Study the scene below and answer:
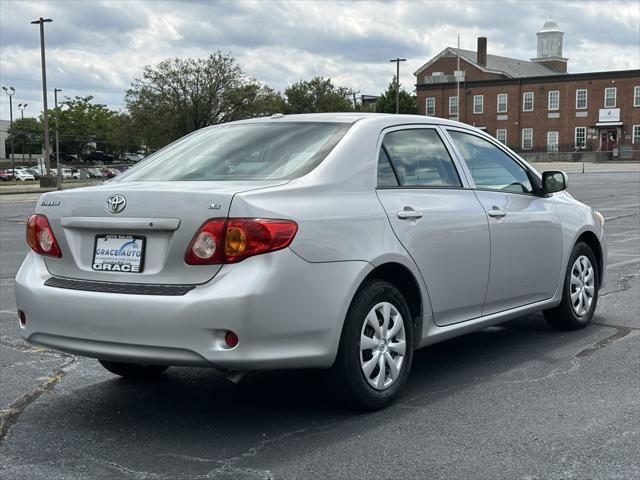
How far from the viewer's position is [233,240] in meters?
3.95

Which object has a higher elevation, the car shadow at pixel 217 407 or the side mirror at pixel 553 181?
the side mirror at pixel 553 181

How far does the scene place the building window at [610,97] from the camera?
233 feet

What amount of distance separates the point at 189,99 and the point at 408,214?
6163cm

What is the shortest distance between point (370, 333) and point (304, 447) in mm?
763

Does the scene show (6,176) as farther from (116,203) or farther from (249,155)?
(116,203)

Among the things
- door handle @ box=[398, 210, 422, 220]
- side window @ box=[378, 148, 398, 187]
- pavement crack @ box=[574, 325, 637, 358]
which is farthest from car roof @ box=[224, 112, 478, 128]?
pavement crack @ box=[574, 325, 637, 358]

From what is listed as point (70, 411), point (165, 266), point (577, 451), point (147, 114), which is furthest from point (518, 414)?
point (147, 114)

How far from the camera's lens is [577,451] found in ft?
12.9

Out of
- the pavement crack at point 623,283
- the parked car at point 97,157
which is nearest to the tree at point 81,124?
the parked car at point 97,157

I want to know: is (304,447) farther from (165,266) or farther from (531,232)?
(531,232)

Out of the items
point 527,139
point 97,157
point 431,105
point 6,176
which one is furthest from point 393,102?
point 97,157

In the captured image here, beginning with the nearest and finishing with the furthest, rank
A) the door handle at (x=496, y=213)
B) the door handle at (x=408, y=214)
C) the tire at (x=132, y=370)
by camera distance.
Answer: the door handle at (x=408, y=214) → the tire at (x=132, y=370) → the door handle at (x=496, y=213)

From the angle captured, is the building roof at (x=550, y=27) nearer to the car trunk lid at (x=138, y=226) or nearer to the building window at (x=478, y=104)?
the building window at (x=478, y=104)

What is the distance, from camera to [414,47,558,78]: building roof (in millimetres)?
84188
